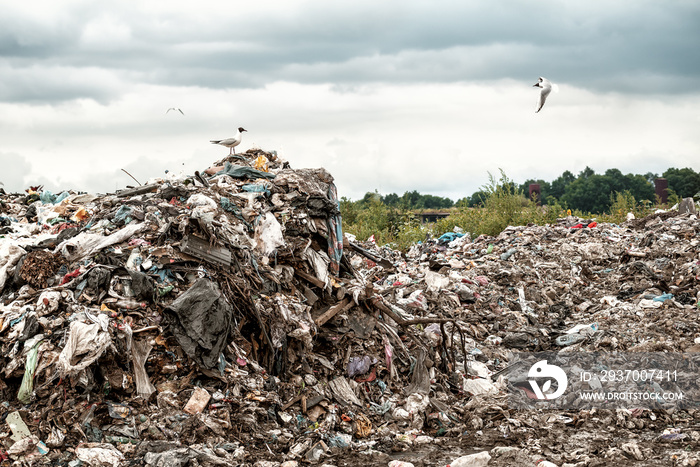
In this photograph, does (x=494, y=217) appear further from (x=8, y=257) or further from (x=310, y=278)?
(x=8, y=257)

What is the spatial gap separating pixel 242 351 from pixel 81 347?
146 cm

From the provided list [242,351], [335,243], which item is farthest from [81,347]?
[335,243]

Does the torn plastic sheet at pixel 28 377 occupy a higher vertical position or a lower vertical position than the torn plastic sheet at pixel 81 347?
lower

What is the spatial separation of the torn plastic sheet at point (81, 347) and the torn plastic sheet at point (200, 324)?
0.59 meters

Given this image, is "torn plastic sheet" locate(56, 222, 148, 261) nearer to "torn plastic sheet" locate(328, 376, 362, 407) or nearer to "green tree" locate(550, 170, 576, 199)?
"torn plastic sheet" locate(328, 376, 362, 407)

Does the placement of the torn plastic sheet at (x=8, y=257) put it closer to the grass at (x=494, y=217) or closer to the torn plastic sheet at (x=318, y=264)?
the torn plastic sheet at (x=318, y=264)

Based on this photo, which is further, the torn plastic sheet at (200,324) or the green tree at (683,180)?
the green tree at (683,180)

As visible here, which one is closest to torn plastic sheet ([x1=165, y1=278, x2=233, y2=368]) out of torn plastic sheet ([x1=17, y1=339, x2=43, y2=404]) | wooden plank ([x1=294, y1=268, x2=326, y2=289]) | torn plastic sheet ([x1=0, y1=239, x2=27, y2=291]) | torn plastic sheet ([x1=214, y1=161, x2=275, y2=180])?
torn plastic sheet ([x1=17, y1=339, x2=43, y2=404])

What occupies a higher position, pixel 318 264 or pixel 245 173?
pixel 245 173

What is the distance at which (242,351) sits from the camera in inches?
239

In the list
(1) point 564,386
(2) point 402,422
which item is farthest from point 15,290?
(1) point 564,386

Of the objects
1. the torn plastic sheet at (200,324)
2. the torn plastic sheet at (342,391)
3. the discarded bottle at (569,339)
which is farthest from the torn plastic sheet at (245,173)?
the discarded bottle at (569,339)

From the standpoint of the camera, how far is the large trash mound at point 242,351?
524cm

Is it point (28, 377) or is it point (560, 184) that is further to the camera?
point (560, 184)
